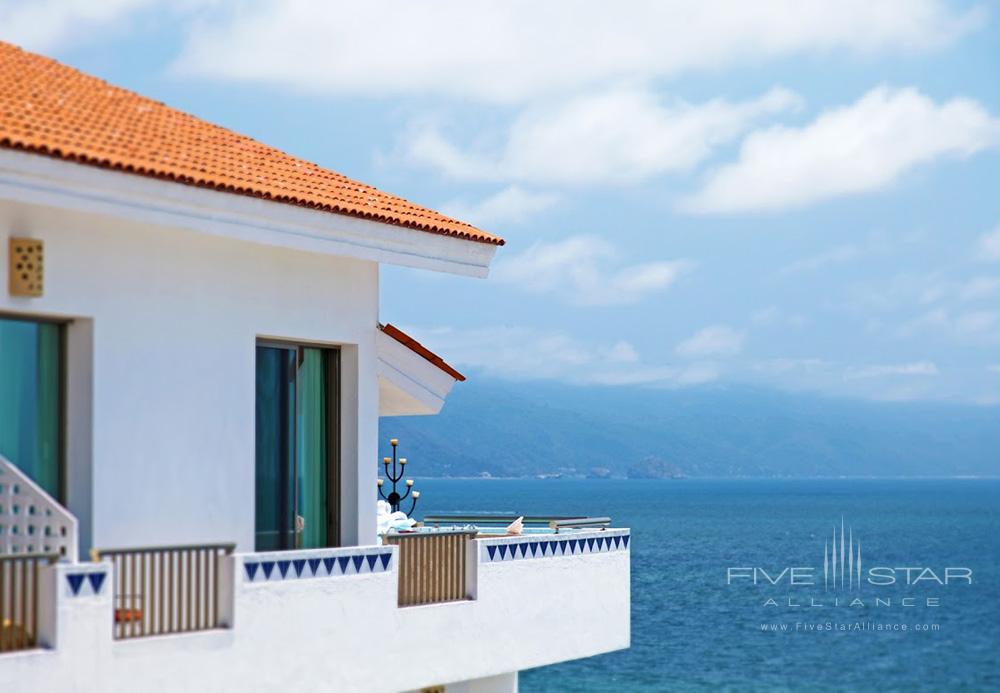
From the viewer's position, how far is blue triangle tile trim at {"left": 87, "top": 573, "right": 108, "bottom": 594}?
37.2 ft

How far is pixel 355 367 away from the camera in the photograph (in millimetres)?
16016

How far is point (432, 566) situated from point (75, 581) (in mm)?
4664

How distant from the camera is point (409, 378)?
56.8 ft

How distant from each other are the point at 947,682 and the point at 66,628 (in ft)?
190

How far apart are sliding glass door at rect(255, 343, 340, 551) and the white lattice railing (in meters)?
3.14

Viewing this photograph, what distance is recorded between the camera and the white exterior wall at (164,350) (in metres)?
13.1

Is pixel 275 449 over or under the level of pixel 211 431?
under

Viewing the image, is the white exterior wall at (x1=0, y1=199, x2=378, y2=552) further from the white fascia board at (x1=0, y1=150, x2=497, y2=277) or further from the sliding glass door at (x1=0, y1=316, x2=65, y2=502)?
the white fascia board at (x1=0, y1=150, x2=497, y2=277)

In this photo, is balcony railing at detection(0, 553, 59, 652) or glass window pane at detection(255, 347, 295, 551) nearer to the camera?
balcony railing at detection(0, 553, 59, 652)

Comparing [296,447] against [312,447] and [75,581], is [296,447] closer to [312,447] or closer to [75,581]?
[312,447]

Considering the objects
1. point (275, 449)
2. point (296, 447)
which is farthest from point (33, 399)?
point (296, 447)

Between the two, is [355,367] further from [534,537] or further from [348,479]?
[534,537]

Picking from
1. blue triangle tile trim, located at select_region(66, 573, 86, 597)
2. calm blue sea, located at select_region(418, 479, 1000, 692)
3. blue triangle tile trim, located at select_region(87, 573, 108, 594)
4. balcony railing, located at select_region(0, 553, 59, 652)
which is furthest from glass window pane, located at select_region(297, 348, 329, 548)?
calm blue sea, located at select_region(418, 479, 1000, 692)

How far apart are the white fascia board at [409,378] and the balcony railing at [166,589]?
4351 mm
